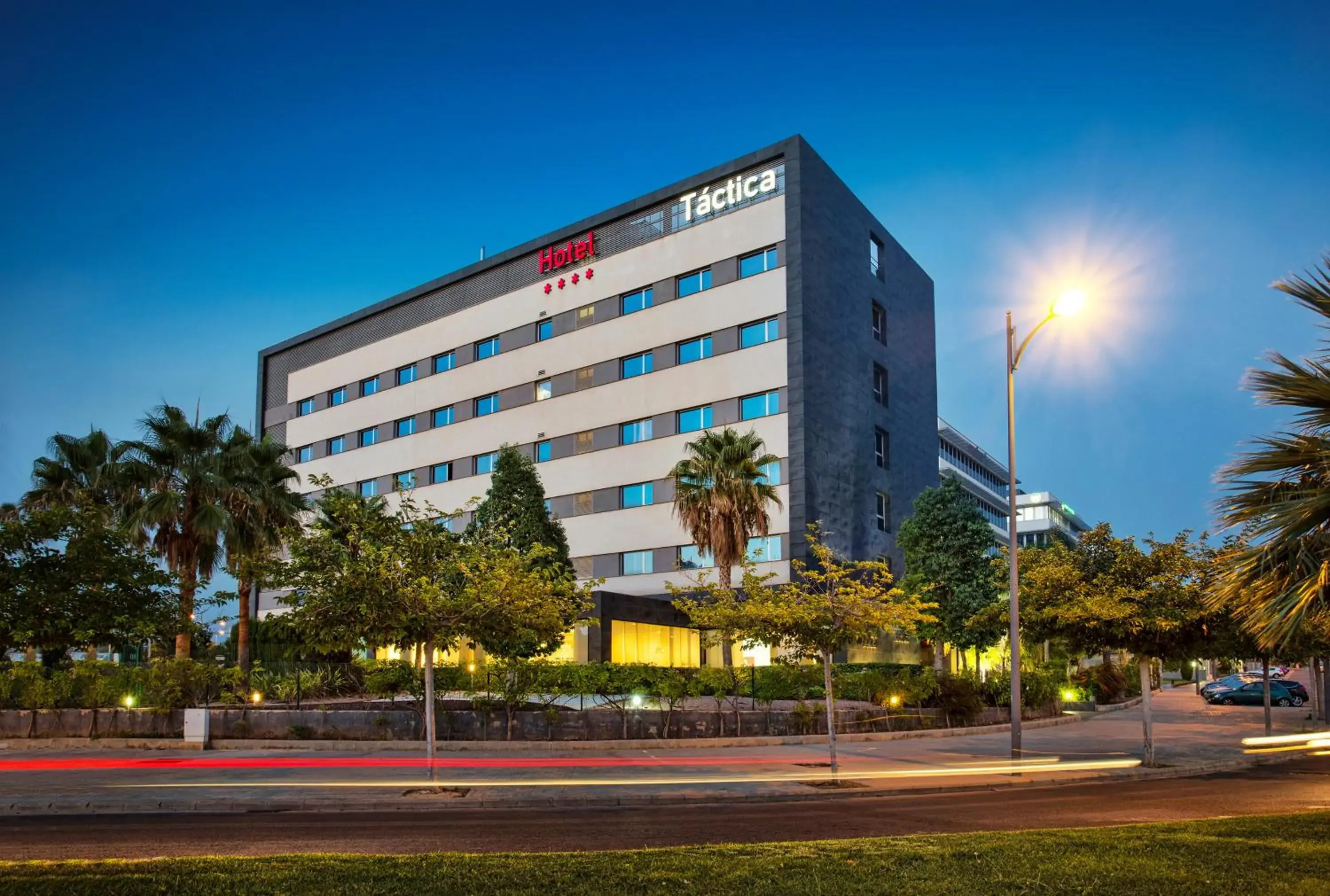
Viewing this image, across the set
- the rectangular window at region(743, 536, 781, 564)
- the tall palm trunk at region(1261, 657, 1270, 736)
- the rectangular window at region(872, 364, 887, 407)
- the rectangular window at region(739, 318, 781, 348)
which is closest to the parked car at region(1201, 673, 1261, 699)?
the tall palm trunk at region(1261, 657, 1270, 736)

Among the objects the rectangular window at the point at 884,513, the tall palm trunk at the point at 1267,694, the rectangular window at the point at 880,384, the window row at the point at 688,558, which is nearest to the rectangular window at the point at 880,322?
the rectangular window at the point at 880,384

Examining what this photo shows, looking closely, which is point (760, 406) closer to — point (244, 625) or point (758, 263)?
Answer: point (758, 263)

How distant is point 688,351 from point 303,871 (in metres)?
43.3

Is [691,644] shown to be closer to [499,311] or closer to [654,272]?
[654,272]

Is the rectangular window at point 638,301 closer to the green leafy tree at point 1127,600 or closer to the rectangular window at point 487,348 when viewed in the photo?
the rectangular window at point 487,348

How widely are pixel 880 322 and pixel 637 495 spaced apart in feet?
57.8

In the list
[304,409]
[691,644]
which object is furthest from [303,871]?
[304,409]

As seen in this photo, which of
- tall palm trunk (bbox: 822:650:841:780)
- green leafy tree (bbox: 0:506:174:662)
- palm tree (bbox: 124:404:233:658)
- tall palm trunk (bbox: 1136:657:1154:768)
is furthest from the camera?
palm tree (bbox: 124:404:233:658)

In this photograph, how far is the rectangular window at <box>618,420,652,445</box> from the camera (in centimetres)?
5262

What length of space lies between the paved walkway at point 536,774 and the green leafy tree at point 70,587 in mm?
4575

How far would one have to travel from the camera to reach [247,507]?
139ft

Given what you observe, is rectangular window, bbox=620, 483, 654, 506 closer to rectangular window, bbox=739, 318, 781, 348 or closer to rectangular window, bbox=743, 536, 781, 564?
rectangular window, bbox=743, 536, 781, 564

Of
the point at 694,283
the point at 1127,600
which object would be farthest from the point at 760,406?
the point at 1127,600

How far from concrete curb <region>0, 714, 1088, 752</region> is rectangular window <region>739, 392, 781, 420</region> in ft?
72.7
